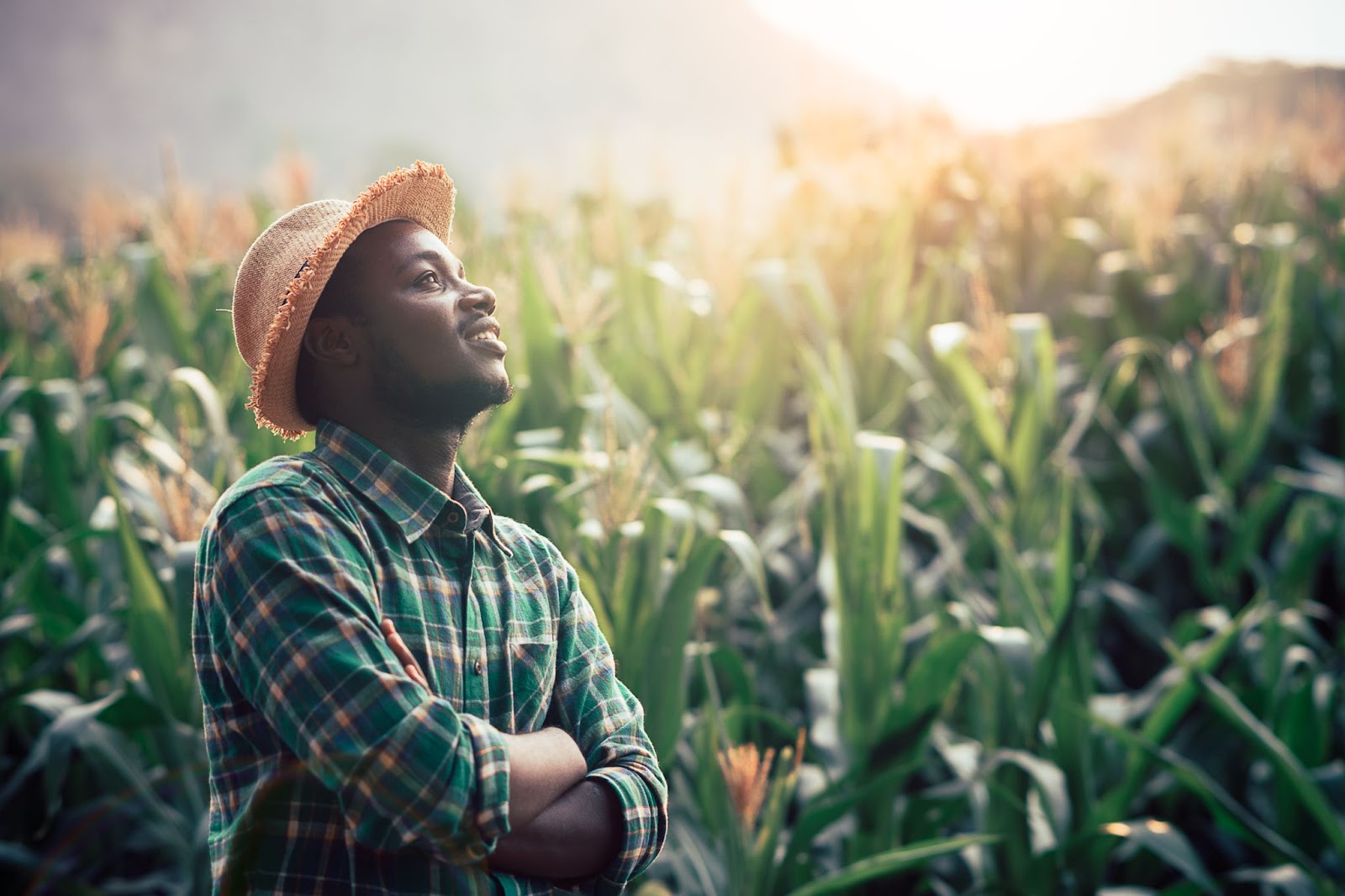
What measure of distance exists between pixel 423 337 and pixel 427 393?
0.14 ft

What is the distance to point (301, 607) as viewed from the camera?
778 millimetres

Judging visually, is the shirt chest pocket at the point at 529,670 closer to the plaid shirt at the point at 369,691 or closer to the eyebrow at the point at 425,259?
the plaid shirt at the point at 369,691

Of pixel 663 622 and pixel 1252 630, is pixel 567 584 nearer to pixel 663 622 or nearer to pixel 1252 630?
pixel 663 622

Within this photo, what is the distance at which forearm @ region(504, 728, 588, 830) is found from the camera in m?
0.83

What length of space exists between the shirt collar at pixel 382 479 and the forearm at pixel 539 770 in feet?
0.61

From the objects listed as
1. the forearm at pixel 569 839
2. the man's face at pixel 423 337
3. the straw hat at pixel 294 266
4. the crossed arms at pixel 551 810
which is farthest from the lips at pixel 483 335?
the forearm at pixel 569 839

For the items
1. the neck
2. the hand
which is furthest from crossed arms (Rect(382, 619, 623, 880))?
the neck

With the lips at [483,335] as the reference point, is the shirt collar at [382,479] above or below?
below

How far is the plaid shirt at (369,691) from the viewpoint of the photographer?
0.77 meters

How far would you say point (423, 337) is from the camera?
0.83 m

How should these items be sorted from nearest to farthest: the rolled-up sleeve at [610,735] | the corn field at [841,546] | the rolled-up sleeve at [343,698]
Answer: the rolled-up sleeve at [343,698] < the rolled-up sleeve at [610,735] < the corn field at [841,546]

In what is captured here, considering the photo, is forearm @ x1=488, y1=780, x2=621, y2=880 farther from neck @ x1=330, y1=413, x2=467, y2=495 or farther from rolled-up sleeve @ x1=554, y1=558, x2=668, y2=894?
neck @ x1=330, y1=413, x2=467, y2=495

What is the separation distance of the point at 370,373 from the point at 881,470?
133cm

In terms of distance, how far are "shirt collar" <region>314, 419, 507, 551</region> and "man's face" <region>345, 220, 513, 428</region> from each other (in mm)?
39
